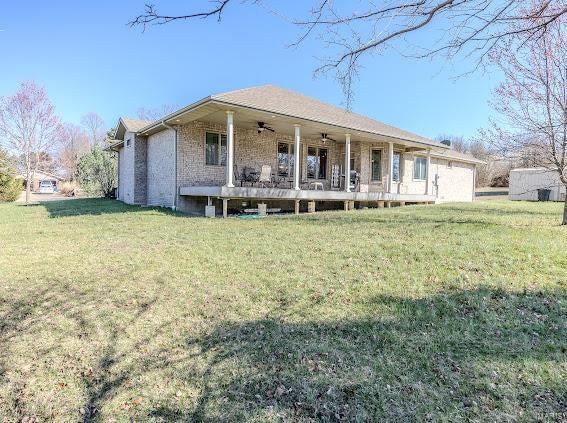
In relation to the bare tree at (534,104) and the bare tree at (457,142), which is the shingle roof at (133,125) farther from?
the bare tree at (457,142)

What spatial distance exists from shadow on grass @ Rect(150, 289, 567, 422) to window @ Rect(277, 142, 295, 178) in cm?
1232

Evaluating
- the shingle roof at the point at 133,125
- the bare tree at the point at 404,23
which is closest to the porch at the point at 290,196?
the shingle roof at the point at 133,125

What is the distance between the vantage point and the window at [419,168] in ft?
64.7

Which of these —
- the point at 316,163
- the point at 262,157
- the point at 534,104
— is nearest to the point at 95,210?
the point at 262,157

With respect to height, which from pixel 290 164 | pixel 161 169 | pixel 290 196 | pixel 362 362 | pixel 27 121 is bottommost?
pixel 362 362

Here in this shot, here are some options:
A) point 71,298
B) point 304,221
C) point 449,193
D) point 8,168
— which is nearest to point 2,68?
point 71,298

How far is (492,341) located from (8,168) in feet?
99.6

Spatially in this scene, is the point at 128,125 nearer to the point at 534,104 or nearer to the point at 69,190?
the point at 534,104

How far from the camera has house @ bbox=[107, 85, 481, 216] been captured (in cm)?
1199

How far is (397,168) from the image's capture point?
1872cm

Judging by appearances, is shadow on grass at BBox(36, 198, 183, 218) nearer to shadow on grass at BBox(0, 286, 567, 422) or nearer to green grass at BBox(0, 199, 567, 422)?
green grass at BBox(0, 199, 567, 422)

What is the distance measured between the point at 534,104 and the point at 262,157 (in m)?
9.76

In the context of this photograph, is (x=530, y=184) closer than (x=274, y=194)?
No

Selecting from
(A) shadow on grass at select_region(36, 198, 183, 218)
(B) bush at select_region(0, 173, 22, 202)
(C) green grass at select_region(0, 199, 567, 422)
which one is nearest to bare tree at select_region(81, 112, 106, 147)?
(B) bush at select_region(0, 173, 22, 202)
